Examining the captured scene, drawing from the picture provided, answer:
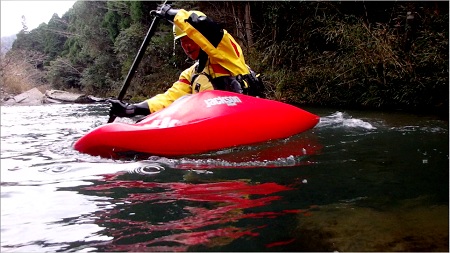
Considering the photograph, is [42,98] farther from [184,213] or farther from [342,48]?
[184,213]

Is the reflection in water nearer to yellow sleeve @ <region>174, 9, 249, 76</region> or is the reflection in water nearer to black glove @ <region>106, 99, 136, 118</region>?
black glove @ <region>106, 99, 136, 118</region>

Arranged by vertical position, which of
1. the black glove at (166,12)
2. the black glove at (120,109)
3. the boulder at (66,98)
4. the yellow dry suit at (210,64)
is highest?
the black glove at (166,12)

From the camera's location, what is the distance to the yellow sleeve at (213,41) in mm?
3748

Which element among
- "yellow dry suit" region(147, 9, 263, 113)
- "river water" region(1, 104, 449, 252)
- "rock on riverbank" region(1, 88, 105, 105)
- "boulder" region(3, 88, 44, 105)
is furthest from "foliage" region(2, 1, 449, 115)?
"boulder" region(3, 88, 44, 105)

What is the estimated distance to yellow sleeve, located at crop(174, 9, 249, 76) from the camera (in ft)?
12.3

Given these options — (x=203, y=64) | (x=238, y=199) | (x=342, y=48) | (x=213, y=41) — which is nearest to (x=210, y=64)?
(x=203, y=64)

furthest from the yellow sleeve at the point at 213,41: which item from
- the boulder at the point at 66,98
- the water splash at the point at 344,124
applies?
the boulder at the point at 66,98

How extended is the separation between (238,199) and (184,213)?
309 millimetres

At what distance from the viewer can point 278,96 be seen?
8.18 meters

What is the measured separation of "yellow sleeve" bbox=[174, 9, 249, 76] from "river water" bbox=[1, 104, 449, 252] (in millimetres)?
906

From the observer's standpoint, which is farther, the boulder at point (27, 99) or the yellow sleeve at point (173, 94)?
the boulder at point (27, 99)

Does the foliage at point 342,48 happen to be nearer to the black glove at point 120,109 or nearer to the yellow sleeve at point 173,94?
the yellow sleeve at point 173,94

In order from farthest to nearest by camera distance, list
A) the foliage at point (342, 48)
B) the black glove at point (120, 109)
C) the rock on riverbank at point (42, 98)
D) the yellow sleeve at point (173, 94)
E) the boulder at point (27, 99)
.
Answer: the rock on riverbank at point (42, 98), the boulder at point (27, 99), the foliage at point (342, 48), the yellow sleeve at point (173, 94), the black glove at point (120, 109)

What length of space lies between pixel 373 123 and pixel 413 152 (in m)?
Result: 1.74
